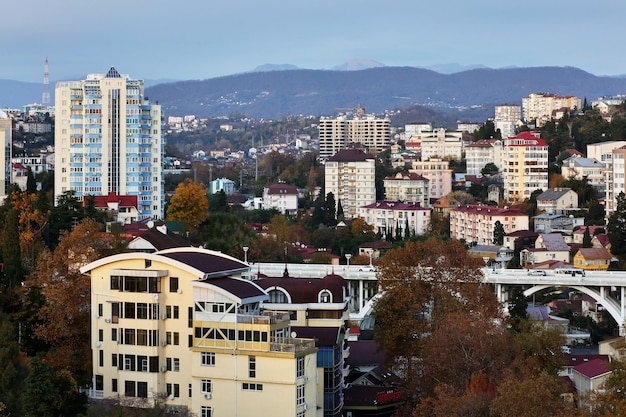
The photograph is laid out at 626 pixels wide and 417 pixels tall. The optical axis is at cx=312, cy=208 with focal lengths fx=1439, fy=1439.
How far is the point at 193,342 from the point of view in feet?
114

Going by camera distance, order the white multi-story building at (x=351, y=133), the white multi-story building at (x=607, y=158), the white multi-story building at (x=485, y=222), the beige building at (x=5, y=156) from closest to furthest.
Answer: the beige building at (x=5, y=156) < the white multi-story building at (x=607, y=158) < the white multi-story building at (x=485, y=222) < the white multi-story building at (x=351, y=133)

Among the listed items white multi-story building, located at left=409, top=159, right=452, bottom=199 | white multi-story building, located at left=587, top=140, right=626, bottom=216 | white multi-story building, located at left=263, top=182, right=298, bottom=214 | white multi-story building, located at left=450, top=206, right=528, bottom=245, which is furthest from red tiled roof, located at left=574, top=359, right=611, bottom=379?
white multi-story building, located at left=409, top=159, right=452, bottom=199

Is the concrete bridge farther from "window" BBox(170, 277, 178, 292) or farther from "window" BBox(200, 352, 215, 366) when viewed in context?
"window" BBox(200, 352, 215, 366)

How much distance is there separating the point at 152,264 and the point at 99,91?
48038 mm

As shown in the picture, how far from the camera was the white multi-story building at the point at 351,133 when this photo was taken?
6501 inches

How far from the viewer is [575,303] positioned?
7194 centimetres

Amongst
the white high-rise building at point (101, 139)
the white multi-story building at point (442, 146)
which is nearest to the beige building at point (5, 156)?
the white high-rise building at point (101, 139)

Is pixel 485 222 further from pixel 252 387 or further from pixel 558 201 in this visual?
pixel 252 387

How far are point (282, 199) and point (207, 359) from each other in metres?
75.3

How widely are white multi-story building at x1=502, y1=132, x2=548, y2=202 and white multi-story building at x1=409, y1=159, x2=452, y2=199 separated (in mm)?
9949

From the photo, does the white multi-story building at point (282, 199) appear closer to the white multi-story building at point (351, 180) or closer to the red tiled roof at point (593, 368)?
the white multi-story building at point (351, 180)

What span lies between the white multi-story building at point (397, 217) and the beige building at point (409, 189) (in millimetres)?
5477

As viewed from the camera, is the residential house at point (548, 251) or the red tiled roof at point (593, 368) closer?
the red tiled roof at point (593, 368)

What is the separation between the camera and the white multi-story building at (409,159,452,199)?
111375 mm
